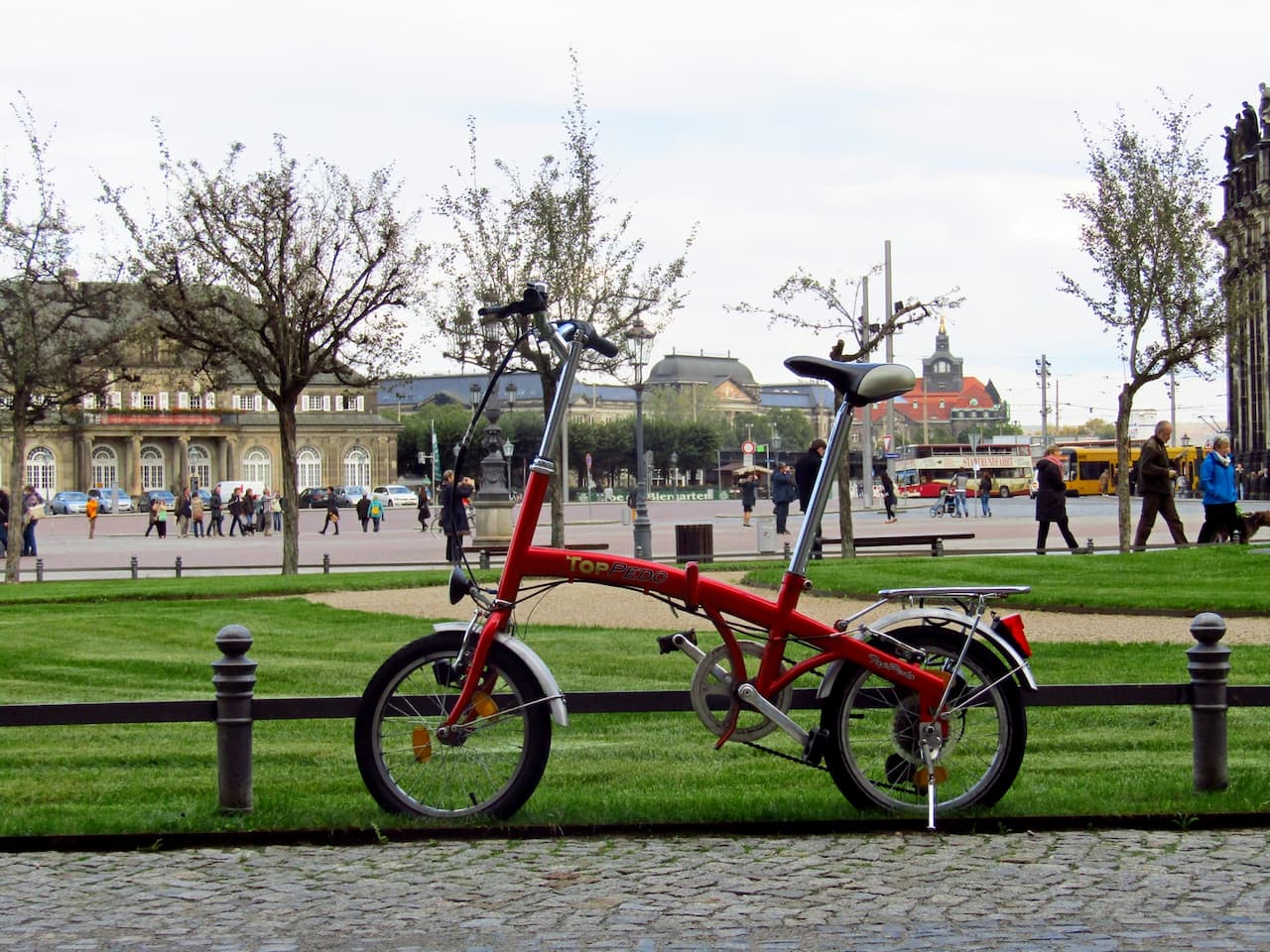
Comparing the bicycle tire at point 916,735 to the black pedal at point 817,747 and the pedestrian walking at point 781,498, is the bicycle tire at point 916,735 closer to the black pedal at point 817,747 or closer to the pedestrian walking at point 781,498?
the black pedal at point 817,747

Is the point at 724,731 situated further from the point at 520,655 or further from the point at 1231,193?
the point at 1231,193

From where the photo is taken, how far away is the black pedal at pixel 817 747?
6.50 metres

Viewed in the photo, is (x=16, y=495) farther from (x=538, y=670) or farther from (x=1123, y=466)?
(x=538, y=670)

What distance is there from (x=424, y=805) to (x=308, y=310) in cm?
2028

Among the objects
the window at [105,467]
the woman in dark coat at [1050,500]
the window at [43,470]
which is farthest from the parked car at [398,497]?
the woman in dark coat at [1050,500]

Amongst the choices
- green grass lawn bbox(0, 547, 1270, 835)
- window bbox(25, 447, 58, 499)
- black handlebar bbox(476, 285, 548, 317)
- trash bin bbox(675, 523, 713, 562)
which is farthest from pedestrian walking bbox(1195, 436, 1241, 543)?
window bbox(25, 447, 58, 499)

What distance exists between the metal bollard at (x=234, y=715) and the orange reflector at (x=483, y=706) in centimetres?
99

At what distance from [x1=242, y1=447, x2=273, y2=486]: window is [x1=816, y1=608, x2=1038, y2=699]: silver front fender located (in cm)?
11846

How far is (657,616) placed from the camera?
1834cm

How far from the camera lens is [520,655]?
21.4ft

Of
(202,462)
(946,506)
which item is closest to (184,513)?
(946,506)

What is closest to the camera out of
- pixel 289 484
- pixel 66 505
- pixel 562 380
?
pixel 562 380

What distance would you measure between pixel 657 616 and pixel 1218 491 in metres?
9.22

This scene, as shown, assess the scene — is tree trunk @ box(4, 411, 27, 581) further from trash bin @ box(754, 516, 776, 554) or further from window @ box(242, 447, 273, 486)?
window @ box(242, 447, 273, 486)
